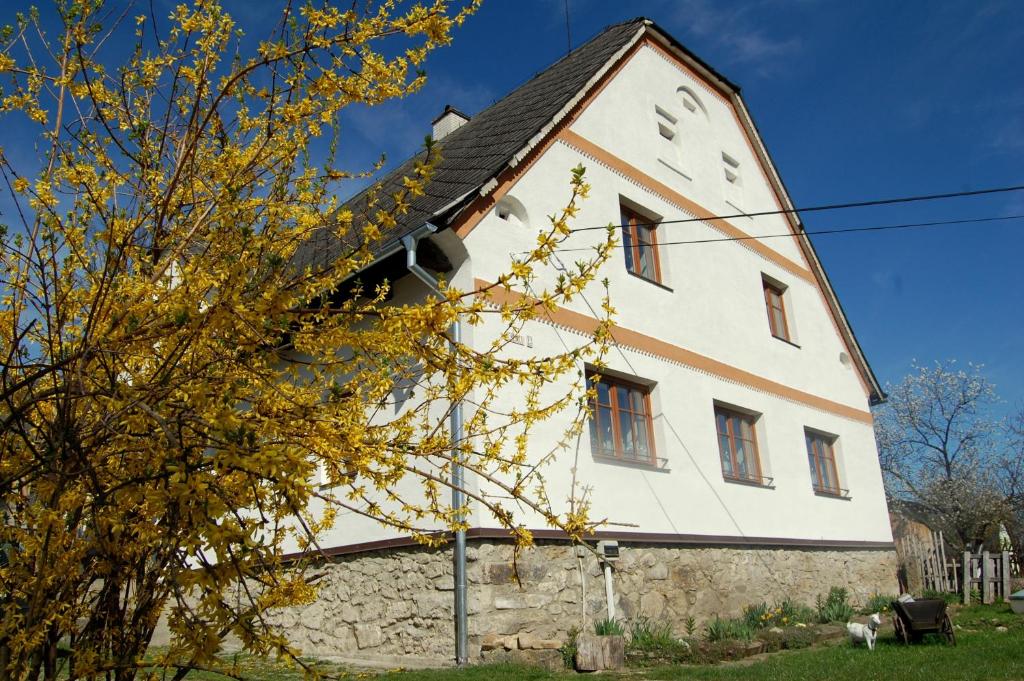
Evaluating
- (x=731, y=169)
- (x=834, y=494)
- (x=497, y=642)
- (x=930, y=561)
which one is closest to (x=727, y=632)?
(x=497, y=642)

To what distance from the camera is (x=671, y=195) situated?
1192 centimetres

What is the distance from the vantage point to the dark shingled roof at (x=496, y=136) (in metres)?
8.73

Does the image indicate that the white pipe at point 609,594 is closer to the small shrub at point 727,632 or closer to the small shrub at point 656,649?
the small shrub at point 656,649

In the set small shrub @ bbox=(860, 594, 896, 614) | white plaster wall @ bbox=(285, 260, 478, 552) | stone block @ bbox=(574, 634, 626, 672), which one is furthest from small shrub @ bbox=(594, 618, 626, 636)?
small shrub @ bbox=(860, 594, 896, 614)

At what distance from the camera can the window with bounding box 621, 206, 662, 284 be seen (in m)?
10.9

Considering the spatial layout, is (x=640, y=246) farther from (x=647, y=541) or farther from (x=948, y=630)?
(x=948, y=630)

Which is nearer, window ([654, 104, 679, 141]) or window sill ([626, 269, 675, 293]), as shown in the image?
window sill ([626, 269, 675, 293])

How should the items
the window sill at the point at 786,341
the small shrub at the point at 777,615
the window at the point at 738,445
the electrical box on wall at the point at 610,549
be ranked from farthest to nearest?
the window sill at the point at 786,341 < the window at the point at 738,445 < the small shrub at the point at 777,615 < the electrical box on wall at the point at 610,549

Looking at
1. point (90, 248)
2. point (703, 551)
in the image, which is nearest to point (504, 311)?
point (90, 248)

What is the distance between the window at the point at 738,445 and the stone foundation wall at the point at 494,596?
1268 millimetres

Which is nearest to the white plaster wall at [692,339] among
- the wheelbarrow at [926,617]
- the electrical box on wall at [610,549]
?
the electrical box on wall at [610,549]

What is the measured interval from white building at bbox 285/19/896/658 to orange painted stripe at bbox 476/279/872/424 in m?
0.04

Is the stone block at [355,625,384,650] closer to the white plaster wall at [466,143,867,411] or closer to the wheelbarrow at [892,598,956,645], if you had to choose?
the white plaster wall at [466,143,867,411]

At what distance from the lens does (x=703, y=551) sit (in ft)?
32.5
